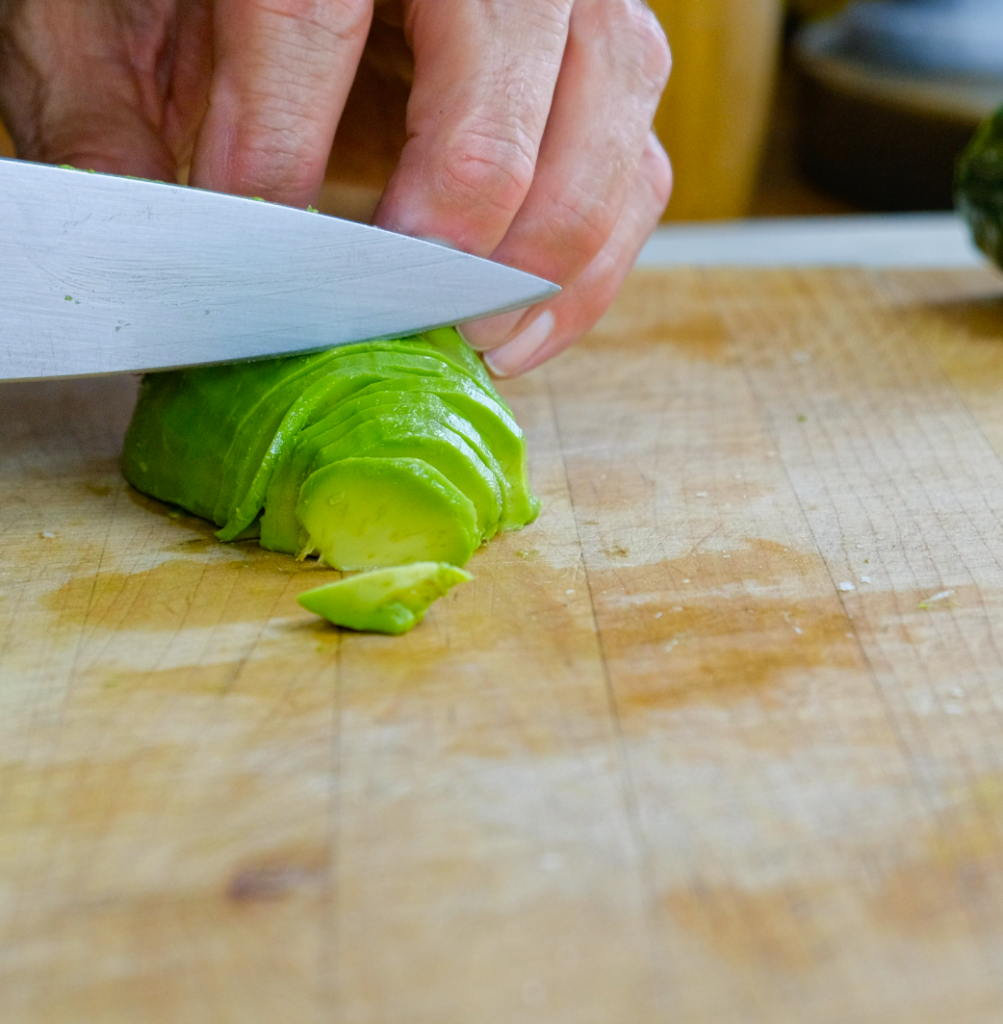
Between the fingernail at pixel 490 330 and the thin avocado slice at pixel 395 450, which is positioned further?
the fingernail at pixel 490 330

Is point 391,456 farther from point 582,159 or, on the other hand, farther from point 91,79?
point 91,79

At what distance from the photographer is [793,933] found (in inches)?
39.5

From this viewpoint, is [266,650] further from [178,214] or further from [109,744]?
[178,214]

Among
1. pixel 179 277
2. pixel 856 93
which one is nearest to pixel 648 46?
pixel 179 277

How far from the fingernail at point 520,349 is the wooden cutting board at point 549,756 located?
19 centimetres

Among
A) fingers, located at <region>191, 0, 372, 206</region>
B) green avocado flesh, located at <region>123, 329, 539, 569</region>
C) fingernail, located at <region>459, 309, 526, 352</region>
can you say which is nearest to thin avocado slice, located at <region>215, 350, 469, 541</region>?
green avocado flesh, located at <region>123, 329, 539, 569</region>

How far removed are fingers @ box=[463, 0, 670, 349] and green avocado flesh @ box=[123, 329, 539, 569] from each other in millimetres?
212

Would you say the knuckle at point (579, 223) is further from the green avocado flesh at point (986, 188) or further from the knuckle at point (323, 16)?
the green avocado flesh at point (986, 188)

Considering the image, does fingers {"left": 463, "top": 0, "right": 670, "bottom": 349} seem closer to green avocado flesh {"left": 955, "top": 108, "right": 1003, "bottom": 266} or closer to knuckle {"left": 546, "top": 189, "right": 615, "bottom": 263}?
knuckle {"left": 546, "top": 189, "right": 615, "bottom": 263}

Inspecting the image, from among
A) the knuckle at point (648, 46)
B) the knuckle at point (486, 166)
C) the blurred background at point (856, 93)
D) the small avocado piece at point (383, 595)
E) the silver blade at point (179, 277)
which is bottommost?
the blurred background at point (856, 93)

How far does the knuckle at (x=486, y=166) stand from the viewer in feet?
5.61

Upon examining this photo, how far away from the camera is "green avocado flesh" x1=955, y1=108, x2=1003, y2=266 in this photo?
8.11ft

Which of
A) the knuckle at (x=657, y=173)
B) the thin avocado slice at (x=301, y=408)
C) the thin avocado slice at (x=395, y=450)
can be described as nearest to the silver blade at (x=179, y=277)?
the thin avocado slice at (x=301, y=408)

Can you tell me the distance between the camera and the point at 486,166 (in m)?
Result: 1.72
